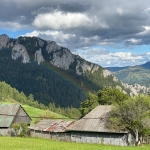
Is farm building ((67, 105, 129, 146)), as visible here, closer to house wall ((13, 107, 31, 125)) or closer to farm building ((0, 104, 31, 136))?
farm building ((0, 104, 31, 136))

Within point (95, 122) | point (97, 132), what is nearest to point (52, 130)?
point (95, 122)

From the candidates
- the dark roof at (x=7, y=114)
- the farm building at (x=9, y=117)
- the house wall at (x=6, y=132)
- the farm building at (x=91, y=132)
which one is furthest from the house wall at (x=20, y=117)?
the farm building at (x=91, y=132)

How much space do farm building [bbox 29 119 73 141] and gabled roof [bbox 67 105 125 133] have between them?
3416 mm

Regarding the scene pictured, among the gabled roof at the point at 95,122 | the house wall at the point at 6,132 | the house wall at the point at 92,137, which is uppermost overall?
the gabled roof at the point at 95,122

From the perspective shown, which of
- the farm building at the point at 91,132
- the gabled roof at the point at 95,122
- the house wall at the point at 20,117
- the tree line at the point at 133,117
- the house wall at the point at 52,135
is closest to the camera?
the tree line at the point at 133,117

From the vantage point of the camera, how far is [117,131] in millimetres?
49844

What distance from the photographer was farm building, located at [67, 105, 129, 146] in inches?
1984

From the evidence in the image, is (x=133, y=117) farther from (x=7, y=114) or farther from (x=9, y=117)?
(x=7, y=114)

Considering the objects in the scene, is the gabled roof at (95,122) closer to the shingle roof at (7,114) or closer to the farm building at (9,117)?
the farm building at (9,117)

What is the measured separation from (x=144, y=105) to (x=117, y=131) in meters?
6.71

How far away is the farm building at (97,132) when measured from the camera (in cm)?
5041

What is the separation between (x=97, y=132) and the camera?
52.2 m

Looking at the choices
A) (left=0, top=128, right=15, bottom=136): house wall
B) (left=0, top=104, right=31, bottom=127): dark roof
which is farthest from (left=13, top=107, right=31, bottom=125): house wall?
(left=0, top=128, right=15, bottom=136): house wall

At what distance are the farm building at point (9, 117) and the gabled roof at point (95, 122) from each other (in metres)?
24.5
